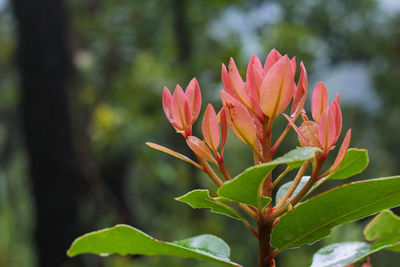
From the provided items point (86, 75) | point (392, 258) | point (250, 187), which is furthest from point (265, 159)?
point (86, 75)

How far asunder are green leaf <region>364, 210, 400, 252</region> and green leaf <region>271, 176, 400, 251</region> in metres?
0.06

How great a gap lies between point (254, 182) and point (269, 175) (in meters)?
0.04

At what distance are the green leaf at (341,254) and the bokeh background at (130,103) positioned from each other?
27 centimetres

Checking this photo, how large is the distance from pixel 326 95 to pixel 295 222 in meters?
0.08

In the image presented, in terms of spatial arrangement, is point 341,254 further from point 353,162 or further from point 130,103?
point 130,103

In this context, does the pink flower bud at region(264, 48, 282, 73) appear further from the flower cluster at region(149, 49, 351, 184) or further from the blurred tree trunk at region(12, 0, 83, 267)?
the blurred tree trunk at region(12, 0, 83, 267)

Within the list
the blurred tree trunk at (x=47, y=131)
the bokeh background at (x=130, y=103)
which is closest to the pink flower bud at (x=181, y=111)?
the bokeh background at (x=130, y=103)

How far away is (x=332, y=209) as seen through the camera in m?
0.23

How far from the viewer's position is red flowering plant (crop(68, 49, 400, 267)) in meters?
0.22

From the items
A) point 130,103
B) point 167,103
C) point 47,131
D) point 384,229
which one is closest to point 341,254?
point 384,229

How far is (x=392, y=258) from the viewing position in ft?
6.23

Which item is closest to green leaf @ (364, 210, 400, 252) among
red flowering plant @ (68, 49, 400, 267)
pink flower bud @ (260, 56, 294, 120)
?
red flowering plant @ (68, 49, 400, 267)

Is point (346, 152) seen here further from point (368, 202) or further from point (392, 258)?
point (392, 258)

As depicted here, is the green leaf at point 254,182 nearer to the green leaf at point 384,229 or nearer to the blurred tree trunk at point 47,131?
the green leaf at point 384,229
